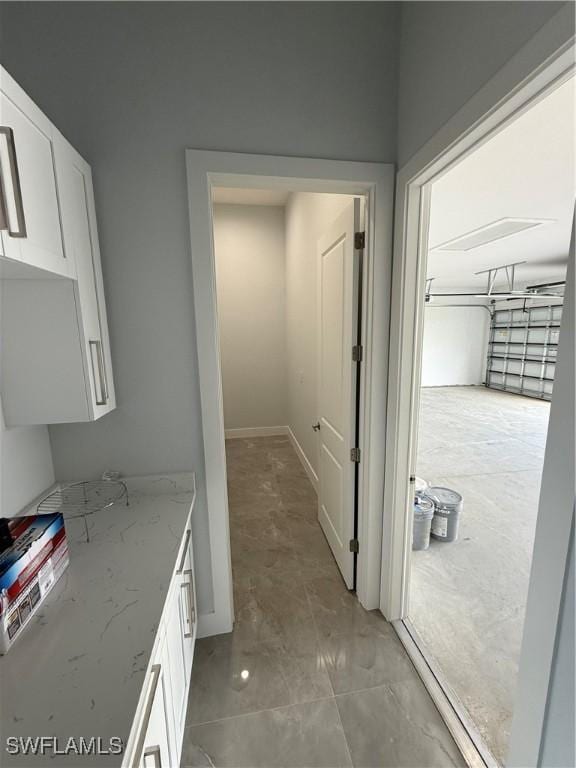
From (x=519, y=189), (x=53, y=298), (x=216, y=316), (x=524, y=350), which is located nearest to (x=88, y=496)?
(x=53, y=298)

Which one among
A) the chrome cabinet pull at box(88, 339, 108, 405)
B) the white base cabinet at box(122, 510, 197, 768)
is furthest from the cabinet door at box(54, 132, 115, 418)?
the white base cabinet at box(122, 510, 197, 768)

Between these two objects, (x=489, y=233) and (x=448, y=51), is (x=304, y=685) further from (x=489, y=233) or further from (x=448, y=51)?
(x=489, y=233)

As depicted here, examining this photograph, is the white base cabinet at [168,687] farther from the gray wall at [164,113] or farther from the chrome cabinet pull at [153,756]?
the gray wall at [164,113]

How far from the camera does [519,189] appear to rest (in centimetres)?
254

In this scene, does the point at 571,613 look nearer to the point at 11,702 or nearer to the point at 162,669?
the point at 162,669

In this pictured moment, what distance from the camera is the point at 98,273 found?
133cm

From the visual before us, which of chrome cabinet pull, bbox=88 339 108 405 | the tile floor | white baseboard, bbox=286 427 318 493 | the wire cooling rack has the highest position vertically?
chrome cabinet pull, bbox=88 339 108 405

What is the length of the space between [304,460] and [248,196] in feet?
11.3

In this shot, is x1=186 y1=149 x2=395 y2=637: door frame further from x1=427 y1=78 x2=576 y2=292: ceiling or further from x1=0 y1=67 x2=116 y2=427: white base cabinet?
x1=427 y1=78 x2=576 y2=292: ceiling

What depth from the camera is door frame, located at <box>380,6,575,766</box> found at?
0.81 meters

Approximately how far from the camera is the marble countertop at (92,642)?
66 centimetres

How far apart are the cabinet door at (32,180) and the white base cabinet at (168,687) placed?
43.1 inches

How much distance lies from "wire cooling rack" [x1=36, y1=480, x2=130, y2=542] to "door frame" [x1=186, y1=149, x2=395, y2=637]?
42cm

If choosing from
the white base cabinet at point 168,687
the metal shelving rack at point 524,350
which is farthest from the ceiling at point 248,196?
the metal shelving rack at point 524,350
